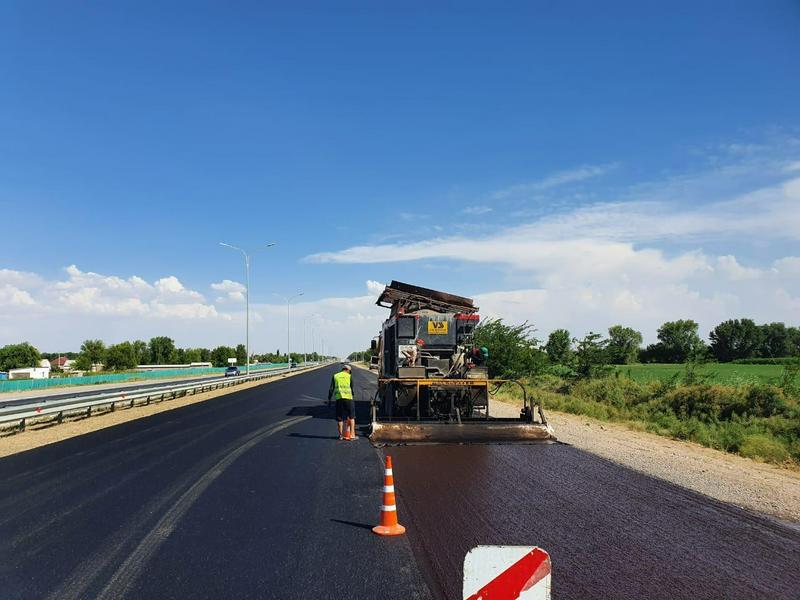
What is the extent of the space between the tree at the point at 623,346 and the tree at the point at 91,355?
7025 cm

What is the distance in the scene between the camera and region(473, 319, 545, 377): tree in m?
35.4

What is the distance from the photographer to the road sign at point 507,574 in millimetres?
2934

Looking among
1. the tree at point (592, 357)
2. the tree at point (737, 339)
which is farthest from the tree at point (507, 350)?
the tree at point (737, 339)

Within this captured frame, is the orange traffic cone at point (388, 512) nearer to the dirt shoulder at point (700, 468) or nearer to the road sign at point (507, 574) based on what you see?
the road sign at point (507, 574)

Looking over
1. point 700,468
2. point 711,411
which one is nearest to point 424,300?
point 700,468

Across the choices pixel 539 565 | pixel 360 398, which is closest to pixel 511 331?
pixel 360 398

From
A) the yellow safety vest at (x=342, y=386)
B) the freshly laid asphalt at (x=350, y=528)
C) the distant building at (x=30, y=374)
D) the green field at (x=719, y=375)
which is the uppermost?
the distant building at (x=30, y=374)

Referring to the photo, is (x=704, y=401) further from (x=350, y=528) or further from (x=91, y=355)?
(x=91, y=355)

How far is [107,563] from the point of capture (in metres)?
5.71

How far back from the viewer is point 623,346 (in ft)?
119

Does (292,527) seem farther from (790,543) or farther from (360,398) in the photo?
(360,398)

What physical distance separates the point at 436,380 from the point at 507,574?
36.6 feet

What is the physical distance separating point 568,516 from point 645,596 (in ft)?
8.20

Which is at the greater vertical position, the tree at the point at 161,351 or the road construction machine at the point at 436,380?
the tree at the point at 161,351
